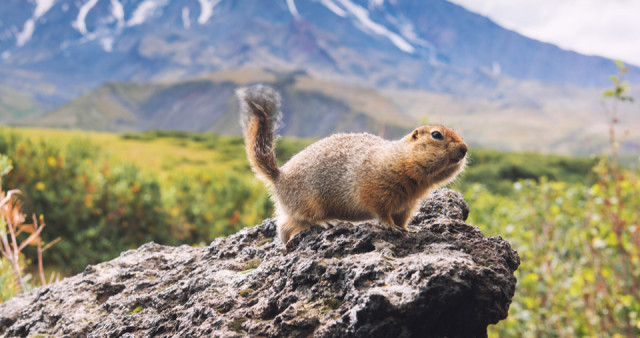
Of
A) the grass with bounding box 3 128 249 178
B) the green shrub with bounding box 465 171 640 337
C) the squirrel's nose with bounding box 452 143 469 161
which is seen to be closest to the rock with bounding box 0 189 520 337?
the squirrel's nose with bounding box 452 143 469 161

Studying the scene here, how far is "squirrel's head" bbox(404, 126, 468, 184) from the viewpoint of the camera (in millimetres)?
3693

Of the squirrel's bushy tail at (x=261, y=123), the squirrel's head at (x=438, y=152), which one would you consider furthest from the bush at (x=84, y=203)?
the squirrel's head at (x=438, y=152)

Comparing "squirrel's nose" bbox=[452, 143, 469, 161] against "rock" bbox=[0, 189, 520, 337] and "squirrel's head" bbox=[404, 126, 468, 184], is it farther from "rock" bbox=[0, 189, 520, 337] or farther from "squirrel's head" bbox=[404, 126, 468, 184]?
"rock" bbox=[0, 189, 520, 337]

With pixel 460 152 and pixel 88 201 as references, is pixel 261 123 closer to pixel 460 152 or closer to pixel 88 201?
pixel 460 152

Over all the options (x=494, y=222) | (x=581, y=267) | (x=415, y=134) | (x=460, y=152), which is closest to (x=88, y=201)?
(x=415, y=134)

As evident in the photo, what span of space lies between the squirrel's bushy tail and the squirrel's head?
3.77 feet

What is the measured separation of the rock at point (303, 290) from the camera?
2.23 metres

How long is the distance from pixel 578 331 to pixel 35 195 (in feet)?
29.3

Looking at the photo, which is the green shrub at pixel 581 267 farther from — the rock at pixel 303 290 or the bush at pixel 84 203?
the bush at pixel 84 203

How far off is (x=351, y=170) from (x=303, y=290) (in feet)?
4.72

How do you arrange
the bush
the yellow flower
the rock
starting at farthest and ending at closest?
the yellow flower, the bush, the rock

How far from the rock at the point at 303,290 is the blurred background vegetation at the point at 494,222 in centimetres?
152

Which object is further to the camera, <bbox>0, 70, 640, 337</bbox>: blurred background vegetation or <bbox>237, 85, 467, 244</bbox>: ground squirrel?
<bbox>0, 70, 640, 337</bbox>: blurred background vegetation

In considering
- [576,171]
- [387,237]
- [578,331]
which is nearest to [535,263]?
[578,331]
